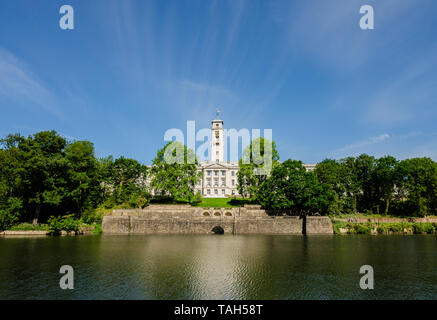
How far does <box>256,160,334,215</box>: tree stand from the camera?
40.5 metres

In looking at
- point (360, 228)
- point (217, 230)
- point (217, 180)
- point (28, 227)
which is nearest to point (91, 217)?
point (28, 227)

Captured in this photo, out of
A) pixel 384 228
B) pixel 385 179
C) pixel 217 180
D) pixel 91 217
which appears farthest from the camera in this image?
pixel 217 180

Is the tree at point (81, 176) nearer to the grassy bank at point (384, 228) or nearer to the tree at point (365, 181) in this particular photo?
the grassy bank at point (384, 228)

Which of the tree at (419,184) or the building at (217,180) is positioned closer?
the tree at (419,184)

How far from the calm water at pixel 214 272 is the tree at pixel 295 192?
49.9ft

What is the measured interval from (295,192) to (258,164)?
12381 mm

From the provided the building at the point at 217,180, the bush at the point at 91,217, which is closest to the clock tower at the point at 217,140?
the building at the point at 217,180

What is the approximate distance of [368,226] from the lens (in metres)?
40.8

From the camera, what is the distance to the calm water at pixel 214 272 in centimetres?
1330

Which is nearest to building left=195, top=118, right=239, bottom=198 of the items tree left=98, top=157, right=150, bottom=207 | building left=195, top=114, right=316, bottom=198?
building left=195, top=114, right=316, bottom=198

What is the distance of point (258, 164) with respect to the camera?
5247 cm

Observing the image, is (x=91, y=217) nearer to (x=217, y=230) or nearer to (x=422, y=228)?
(x=217, y=230)

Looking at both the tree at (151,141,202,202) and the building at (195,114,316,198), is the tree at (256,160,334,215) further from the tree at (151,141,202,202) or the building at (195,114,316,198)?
the building at (195,114,316,198)
